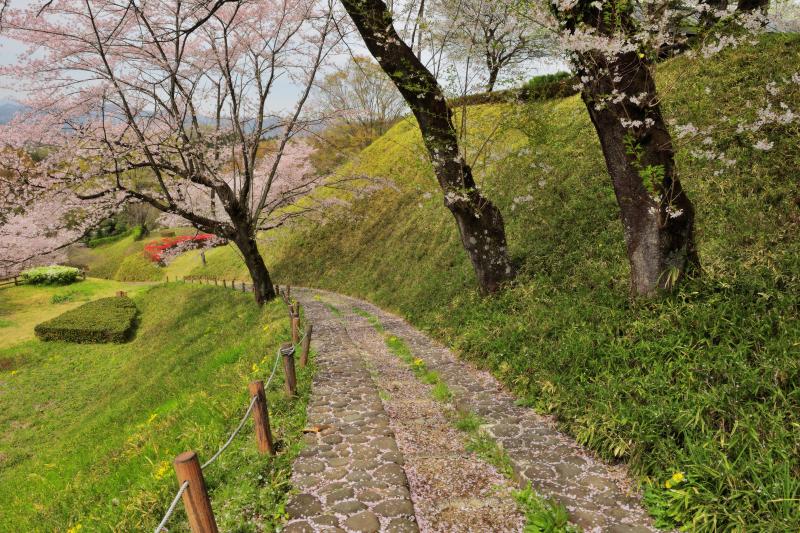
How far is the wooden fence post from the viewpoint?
334 cm

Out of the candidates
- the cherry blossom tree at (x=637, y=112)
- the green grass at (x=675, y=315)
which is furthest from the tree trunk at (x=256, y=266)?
the cherry blossom tree at (x=637, y=112)

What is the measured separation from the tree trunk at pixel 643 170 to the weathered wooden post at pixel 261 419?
608 centimetres

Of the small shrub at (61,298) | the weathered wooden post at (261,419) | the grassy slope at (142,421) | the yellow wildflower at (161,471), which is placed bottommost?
the grassy slope at (142,421)

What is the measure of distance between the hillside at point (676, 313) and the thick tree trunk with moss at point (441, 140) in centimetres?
68

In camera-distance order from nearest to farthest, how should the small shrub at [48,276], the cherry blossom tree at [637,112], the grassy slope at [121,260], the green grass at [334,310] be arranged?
the cherry blossom tree at [637,112] → the green grass at [334,310] → the small shrub at [48,276] → the grassy slope at [121,260]

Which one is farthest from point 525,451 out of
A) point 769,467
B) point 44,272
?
point 44,272

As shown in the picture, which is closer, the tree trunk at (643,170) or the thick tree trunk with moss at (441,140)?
the tree trunk at (643,170)

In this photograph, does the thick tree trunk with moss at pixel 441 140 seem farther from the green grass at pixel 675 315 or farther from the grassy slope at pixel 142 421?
the grassy slope at pixel 142 421

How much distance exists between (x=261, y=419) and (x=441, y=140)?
23.7 feet

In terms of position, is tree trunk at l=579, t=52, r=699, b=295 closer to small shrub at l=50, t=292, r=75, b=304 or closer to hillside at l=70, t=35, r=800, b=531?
hillside at l=70, t=35, r=800, b=531

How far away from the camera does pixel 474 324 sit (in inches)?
407

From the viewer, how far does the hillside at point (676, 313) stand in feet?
14.4

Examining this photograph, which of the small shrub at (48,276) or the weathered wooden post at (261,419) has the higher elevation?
the small shrub at (48,276)

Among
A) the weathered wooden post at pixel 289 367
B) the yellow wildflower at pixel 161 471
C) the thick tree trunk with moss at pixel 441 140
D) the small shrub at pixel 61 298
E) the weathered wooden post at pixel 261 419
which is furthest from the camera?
the small shrub at pixel 61 298
